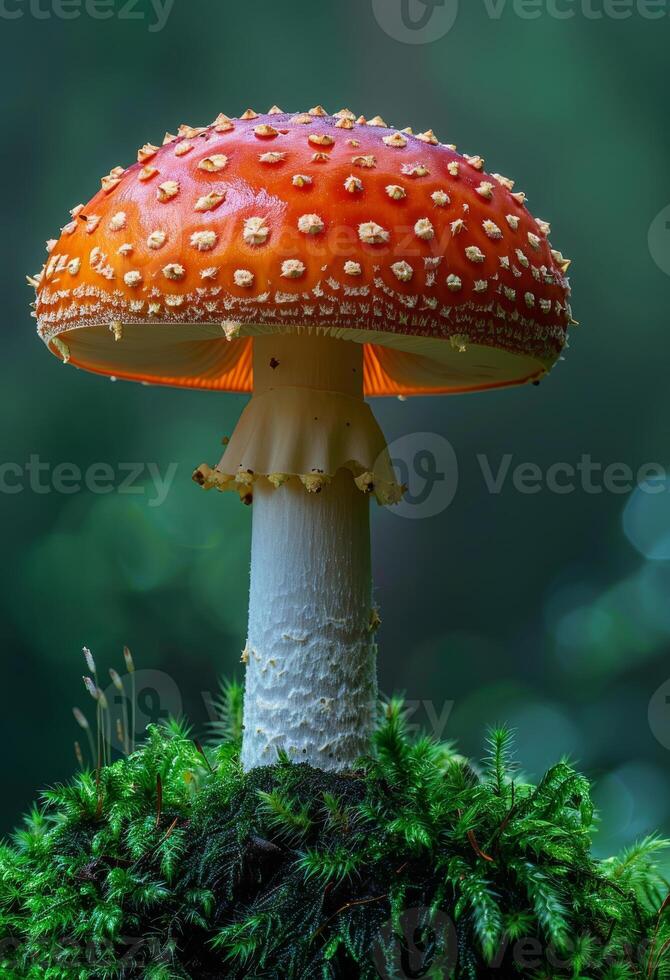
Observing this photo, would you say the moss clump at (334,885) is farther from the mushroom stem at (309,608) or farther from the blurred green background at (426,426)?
the blurred green background at (426,426)

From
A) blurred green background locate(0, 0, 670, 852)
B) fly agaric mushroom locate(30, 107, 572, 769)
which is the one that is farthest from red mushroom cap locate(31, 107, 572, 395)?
blurred green background locate(0, 0, 670, 852)

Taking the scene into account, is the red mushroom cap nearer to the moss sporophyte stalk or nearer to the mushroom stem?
the moss sporophyte stalk

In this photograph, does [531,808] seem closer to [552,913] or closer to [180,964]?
[552,913]

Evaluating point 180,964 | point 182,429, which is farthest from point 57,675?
point 180,964

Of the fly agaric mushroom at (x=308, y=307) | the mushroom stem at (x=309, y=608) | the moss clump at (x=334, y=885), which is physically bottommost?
the moss clump at (x=334, y=885)

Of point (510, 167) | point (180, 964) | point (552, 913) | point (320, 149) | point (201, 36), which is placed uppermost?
point (201, 36)

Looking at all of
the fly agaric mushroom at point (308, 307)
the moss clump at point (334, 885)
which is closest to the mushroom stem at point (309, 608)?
the fly agaric mushroom at point (308, 307)
